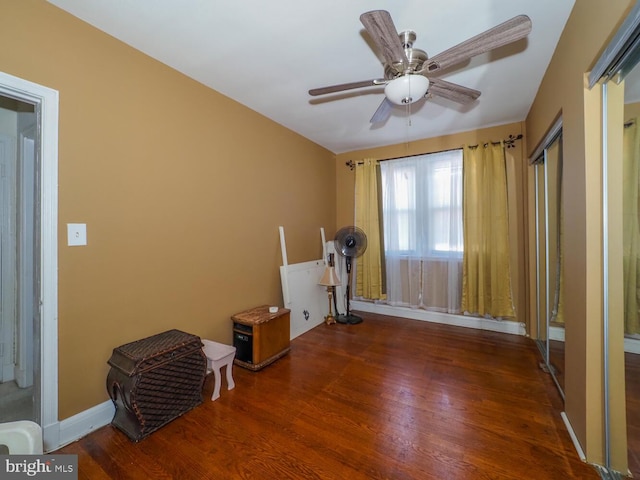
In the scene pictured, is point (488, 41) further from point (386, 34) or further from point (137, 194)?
point (137, 194)

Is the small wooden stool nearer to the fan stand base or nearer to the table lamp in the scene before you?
the table lamp

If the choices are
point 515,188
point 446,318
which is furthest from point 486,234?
point 446,318

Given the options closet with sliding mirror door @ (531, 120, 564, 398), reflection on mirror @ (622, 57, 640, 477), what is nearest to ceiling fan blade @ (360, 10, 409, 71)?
reflection on mirror @ (622, 57, 640, 477)

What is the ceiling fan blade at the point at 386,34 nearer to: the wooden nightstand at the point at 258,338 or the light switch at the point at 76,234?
the light switch at the point at 76,234

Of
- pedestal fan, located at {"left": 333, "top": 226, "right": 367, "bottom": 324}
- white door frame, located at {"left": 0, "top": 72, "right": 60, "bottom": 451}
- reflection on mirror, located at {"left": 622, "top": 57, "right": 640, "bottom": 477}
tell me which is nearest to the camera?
reflection on mirror, located at {"left": 622, "top": 57, "right": 640, "bottom": 477}

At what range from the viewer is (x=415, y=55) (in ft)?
5.02

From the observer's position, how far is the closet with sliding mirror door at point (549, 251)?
6.28 feet

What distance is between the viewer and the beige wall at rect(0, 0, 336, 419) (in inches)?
60.1

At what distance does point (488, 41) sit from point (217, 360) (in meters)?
2.55

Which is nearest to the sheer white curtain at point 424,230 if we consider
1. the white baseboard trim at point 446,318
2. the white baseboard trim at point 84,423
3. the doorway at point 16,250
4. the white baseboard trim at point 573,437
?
the white baseboard trim at point 446,318

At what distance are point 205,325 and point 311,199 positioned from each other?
2.13 meters

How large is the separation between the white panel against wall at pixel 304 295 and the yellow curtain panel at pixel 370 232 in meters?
0.65

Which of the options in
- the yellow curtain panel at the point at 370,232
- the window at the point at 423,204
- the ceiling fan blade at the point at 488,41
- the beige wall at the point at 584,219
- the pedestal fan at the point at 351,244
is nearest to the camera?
the ceiling fan blade at the point at 488,41

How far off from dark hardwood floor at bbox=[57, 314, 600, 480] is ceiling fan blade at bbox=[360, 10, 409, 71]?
2.17 metres
